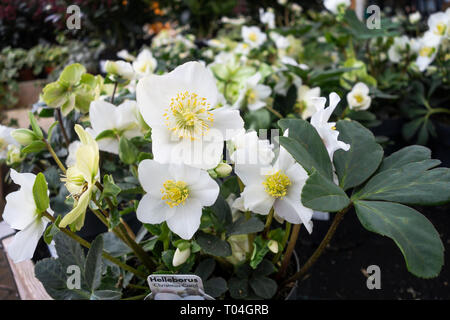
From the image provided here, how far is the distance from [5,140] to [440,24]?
1.02 metres

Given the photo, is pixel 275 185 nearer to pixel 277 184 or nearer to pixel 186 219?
pixel 277 184

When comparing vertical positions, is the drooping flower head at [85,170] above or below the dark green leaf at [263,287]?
above

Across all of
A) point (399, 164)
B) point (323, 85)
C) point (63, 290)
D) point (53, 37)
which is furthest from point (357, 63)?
point (53, 37)

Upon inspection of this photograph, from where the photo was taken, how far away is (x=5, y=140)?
0.64 meters

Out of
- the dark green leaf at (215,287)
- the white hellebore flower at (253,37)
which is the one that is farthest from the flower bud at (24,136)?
the white hellebore flower at (253,37)

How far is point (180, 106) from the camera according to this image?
0.40m

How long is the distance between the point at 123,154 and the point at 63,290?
18cm

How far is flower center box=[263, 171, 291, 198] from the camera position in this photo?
0.40 meters

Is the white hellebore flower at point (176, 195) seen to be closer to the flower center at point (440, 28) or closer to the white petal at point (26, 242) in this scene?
the white petal at point (26, 242)

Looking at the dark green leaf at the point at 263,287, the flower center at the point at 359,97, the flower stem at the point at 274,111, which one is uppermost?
the flower center at the point at 359,97

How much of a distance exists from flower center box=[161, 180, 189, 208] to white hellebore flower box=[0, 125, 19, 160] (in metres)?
0.40

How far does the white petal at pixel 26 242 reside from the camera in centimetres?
39

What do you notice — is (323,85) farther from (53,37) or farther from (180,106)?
(53,37)

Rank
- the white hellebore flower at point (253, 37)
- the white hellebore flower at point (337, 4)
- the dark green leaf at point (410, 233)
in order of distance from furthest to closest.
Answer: the white hellebore flower at point (253, 37)
the white hellebore flower at point (337, 4)
the dark green leaf at point (410, 233)
